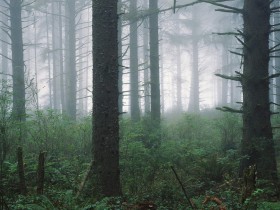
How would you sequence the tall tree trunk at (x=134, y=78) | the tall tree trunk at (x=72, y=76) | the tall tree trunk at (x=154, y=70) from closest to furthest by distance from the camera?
the tall tree trunk at (x=154, y=70), the tall tree trunk at (x=134, y=78), the tall tree trunk at (x=72, y=76)

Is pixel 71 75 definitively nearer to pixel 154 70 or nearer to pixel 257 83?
pixel 154 70

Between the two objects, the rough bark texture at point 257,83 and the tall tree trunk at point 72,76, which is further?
the tall tree trunk at point 72,76

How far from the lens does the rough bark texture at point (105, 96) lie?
5840 millimetres

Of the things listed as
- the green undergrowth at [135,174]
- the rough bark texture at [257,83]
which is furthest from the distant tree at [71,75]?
the rough bark texture at [257,83]

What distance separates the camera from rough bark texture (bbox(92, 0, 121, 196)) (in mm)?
5840

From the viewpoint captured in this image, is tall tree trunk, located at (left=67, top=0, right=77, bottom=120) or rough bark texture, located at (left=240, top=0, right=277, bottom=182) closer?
rough bark texture, located at (left=240, top=0, right=277, bottom=182)

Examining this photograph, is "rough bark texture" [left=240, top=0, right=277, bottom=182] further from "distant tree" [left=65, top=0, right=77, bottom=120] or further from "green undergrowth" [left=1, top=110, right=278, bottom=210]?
"distant tree" [left=65, top=0, right=77, bottom=120]

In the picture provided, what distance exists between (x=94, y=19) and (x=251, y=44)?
3.37 metres

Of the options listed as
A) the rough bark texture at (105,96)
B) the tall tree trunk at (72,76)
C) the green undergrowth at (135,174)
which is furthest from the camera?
the tall tree trunk at (72,76)

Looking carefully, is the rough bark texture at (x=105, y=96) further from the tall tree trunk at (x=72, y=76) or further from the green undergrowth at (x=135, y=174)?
the tall tree trunk at (x=72, y=76)

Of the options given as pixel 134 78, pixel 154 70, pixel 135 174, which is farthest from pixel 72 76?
pixel 135 174

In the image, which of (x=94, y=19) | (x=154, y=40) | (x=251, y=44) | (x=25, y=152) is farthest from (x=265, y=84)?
(x=154, y=40)

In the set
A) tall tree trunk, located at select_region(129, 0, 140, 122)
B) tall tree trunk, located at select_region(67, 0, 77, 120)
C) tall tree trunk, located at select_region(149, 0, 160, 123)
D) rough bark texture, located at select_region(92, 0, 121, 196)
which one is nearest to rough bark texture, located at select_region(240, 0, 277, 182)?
Answer: rough bark texture, located at select_region(92, 0, 121, 196)

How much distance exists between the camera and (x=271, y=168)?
6633 mm
